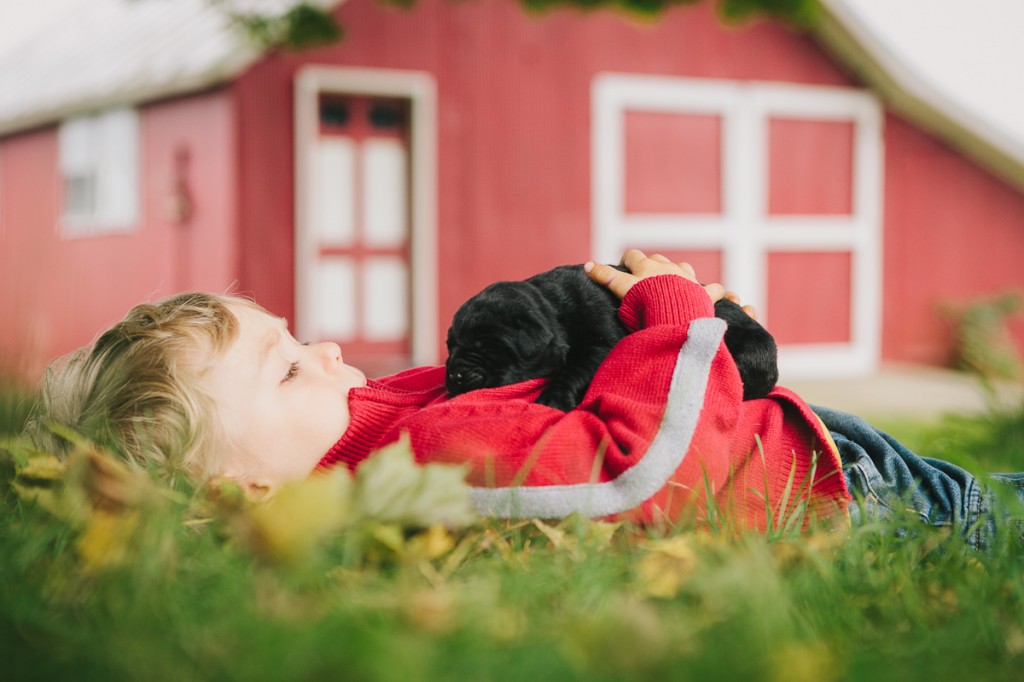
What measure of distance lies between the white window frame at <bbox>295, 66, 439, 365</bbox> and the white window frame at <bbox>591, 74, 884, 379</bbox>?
1.89 metres

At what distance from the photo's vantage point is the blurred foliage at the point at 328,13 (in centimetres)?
816

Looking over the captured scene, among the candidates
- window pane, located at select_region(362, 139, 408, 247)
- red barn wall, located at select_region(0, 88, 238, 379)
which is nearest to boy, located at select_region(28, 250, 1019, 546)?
red barn wall, located at select_region(0, 88, 238, 379)

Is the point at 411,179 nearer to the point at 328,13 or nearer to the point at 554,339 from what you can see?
the point at 328,13

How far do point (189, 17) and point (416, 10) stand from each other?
245 centimetres

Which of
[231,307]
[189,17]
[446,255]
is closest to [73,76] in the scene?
[189,17]

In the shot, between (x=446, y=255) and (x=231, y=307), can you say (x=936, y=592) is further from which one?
(x=446, y=255)

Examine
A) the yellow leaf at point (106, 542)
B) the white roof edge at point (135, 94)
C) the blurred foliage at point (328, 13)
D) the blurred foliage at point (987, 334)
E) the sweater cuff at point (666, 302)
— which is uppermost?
the blurred foliage at point (328, 13)

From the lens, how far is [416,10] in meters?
10.1

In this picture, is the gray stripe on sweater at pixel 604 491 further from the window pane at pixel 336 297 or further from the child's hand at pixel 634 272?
the window pane at pixel 336 297

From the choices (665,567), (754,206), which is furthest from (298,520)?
(754,206)

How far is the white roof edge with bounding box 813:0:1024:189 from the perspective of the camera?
11281mm

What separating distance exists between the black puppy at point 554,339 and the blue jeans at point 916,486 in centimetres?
27

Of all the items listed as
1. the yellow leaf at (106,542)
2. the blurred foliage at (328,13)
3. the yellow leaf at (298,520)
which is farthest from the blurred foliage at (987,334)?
the yellow leaf at (106,542)

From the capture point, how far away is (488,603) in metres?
1.43
